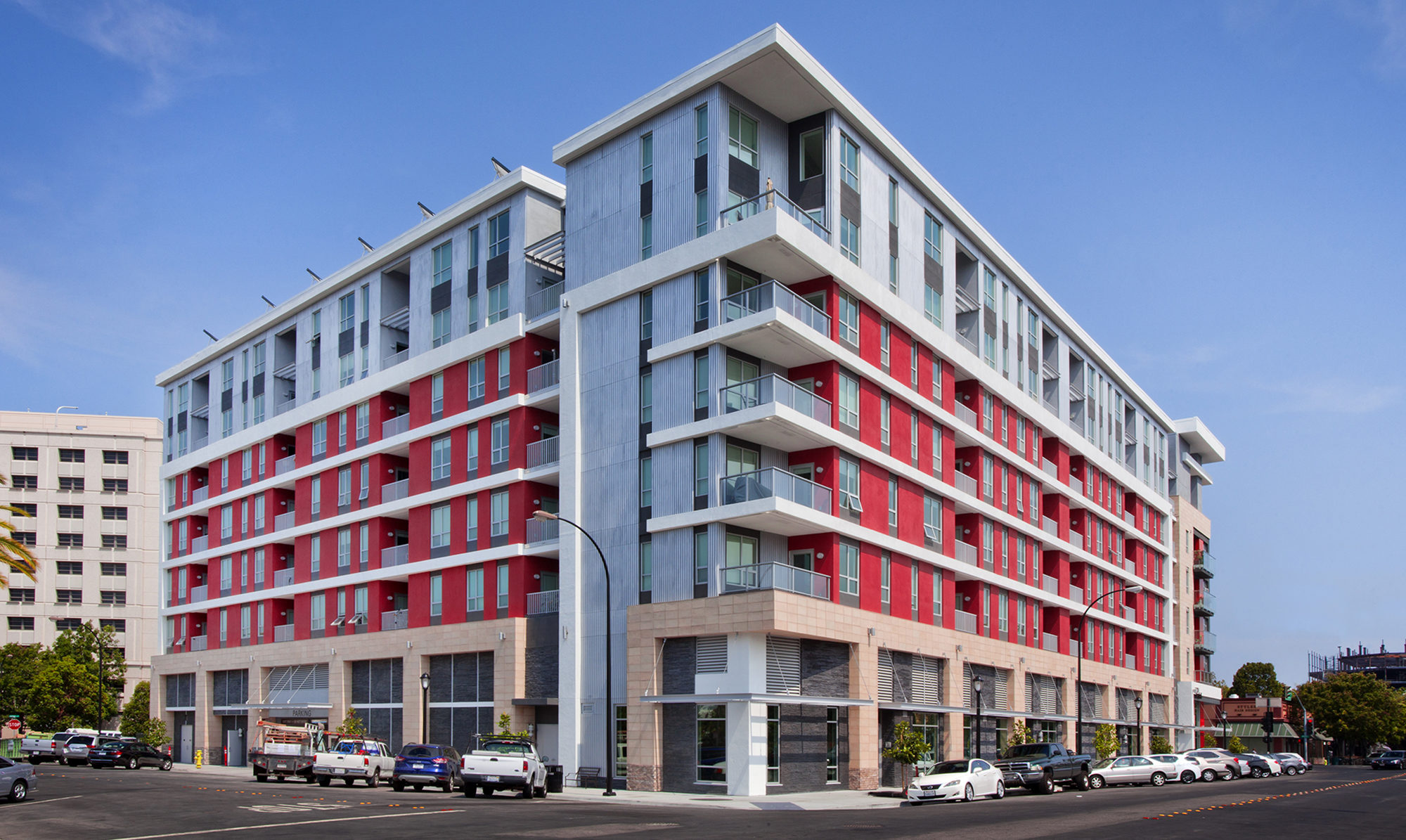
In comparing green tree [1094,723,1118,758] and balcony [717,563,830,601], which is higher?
balcony [717,563,830,601]

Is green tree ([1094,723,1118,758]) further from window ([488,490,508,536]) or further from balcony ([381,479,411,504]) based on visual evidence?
balcony ([381,479,411,504])

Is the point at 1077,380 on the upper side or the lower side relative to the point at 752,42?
lower

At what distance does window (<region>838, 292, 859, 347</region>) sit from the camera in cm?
4741

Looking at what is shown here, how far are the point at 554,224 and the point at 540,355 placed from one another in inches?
237

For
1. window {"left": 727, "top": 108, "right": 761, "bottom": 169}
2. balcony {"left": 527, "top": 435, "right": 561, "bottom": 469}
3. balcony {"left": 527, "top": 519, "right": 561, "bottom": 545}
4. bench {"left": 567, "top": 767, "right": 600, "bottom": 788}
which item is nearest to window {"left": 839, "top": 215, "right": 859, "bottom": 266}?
window {"left": 727, "top": 108, "right": 761, "bottom": 169}

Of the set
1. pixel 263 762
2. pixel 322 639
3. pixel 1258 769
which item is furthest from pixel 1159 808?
pixel 322 639

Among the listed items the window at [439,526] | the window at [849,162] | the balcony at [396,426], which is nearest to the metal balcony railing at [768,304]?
the window at [849,162]

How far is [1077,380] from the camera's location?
251ft

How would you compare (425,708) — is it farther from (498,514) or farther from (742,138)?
(742,138)

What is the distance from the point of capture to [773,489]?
4250 cm

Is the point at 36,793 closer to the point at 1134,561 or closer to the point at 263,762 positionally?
the point at 263,762

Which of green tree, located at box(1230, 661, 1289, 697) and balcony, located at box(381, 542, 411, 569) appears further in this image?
green tree, located at box(1230, 661, 1289, 697)

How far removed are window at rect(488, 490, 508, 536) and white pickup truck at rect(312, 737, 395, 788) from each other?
11.2 meters

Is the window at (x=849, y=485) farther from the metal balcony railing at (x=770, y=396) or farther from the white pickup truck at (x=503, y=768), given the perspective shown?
the white pickup truck at (x=503, y=768)
